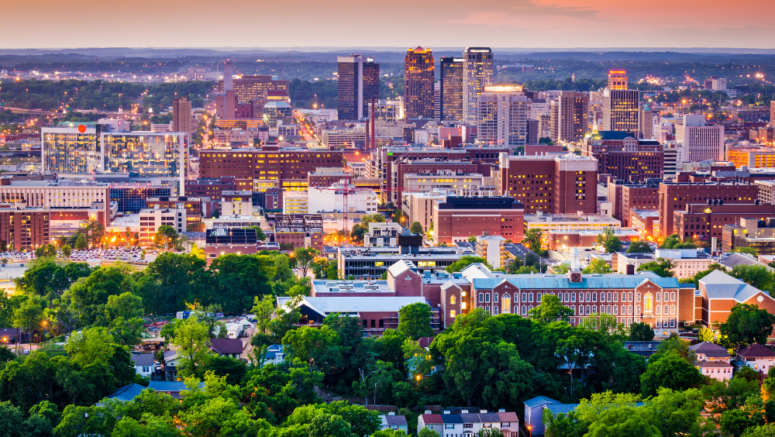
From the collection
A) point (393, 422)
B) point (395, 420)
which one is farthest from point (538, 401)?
point (393, 422)

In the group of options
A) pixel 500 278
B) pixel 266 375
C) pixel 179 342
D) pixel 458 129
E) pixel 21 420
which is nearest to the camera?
pixel 21 420

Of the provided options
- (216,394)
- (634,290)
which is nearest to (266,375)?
(216,394)

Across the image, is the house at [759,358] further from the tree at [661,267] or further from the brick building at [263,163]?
the brick building at [263,163]

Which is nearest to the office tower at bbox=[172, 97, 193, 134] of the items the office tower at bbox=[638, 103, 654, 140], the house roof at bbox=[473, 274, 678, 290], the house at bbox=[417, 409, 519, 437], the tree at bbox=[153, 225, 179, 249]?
the office tower at bbox=[638, 103, 654, 140]

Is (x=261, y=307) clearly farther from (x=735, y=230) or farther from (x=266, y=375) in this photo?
(x=735, y=230)

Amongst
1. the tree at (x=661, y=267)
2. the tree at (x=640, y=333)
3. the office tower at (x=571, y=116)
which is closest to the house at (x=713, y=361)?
the tree at (x=640, y=333)

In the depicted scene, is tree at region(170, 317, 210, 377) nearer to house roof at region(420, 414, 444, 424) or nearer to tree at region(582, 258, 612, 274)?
house roof at region(420, 414, 444, 424)
